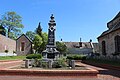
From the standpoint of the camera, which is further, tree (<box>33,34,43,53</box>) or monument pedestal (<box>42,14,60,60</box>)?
tree (<box>33,34,43,53</box>)

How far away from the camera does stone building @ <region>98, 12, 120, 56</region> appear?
32.0 metres

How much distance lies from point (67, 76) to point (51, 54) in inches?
436

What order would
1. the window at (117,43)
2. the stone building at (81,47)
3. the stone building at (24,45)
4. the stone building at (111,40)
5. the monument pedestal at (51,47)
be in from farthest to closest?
the stone building at (81,47) → the stone building at (24,45) → the stone building at (111,40) → the window at (117,43) → the monument pedestal at (51,47)

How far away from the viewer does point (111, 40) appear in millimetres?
34219

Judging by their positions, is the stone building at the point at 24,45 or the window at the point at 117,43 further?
the stone building at the point at 24,45

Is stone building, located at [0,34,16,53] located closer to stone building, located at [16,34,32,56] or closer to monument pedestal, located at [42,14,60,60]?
stone building, located at [16,34,32,56]

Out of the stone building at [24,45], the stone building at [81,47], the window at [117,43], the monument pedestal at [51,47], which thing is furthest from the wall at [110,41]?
the stone building at [81,47]

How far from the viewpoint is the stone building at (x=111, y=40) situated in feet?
105

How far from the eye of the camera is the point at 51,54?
76.5 ft

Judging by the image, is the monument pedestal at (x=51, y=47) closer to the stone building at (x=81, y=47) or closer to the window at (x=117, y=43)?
the window at (x=117, y=43)

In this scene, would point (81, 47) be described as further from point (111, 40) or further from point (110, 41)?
point (111, 40)

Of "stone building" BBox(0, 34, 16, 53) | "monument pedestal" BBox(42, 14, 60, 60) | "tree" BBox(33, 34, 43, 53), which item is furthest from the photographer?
"tree" BBox(33, 34, 43, 53)

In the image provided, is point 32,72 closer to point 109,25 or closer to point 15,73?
point 15,73

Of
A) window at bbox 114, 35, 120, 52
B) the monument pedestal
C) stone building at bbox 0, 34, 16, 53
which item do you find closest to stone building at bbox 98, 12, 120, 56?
window at bbox 114, 35, 120, 52
